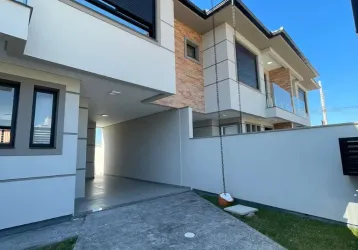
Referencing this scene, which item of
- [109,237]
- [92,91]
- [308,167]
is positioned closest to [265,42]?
[308,167]

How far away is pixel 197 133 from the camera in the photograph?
10.6 m

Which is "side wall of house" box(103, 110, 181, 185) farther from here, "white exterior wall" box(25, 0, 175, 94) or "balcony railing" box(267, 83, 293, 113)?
"balcony railing" box(267, 83, 293, 113)

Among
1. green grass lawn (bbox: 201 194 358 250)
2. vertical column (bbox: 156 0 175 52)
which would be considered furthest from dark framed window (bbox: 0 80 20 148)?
green grass lawn (bbox: 201 194 358 250)

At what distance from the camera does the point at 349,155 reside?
3715 mm

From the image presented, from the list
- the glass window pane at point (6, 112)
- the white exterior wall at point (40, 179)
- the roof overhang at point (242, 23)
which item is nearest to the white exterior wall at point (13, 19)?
the white exterior wall at point (40, 179)

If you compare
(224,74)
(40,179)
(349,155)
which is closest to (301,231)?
(349,155)

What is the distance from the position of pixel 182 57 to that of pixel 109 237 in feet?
21.6

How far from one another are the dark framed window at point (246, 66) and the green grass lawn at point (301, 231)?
6.01 metres

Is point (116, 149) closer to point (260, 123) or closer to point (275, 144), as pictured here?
point (260, 123)

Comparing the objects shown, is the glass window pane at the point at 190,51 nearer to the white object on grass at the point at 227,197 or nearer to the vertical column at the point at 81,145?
the vertical column at the point at 81,145

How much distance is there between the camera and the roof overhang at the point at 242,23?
25.1 ft

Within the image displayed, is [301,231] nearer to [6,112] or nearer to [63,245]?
[63,245]

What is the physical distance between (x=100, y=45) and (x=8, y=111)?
216 cm

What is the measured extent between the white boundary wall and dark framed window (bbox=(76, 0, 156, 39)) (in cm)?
320
